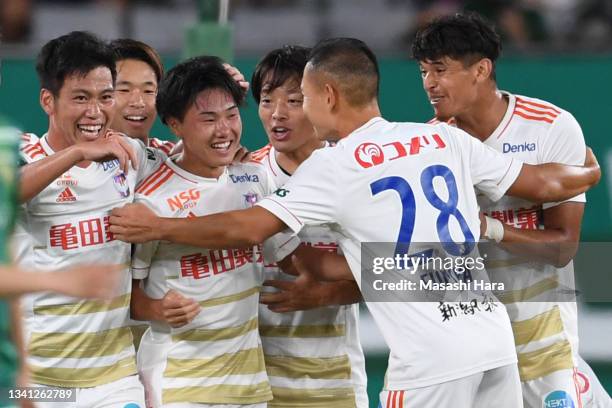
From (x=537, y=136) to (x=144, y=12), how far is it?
5.82 m

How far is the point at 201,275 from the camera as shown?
5.16 meters

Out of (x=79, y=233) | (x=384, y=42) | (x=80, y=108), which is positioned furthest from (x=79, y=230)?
(x=384, y=42)

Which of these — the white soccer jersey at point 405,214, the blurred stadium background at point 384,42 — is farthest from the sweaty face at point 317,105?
the blurred stadium background at point 384,42

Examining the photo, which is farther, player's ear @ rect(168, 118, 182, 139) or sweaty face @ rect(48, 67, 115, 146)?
player's ear @ rect(168, 118, 182, 139)

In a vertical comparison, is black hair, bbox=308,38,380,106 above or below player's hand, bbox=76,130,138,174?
above

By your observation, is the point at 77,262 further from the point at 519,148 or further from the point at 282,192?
the point at 519,148

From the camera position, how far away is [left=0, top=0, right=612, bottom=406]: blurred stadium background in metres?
7.95

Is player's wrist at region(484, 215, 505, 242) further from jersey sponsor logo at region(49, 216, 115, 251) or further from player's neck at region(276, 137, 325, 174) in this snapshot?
jersey sponsor logo at region(49, 216, 115, 251)

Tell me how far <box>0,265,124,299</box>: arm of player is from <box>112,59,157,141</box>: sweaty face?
2.89 m

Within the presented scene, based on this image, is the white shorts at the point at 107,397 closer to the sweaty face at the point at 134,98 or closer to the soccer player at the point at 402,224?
the soccer player at the point at 402,224

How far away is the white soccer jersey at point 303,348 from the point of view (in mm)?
5672

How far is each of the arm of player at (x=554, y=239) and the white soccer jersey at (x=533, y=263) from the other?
54 mm

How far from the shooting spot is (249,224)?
4867mm

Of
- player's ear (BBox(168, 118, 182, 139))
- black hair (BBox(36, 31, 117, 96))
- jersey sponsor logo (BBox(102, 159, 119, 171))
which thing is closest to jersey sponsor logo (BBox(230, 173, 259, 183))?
player's ear (BBox(168, 118, 182, 139))
